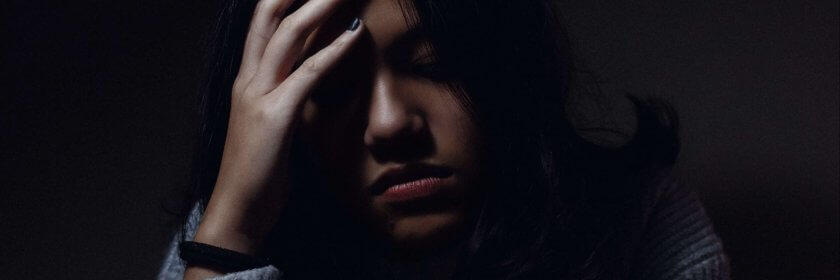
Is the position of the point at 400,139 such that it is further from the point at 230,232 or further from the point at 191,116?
the point at 191,116

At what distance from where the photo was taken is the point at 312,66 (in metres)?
0.85

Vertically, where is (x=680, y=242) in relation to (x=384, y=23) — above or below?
below

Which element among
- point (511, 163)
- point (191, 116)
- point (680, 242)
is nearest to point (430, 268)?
point (511, 163)

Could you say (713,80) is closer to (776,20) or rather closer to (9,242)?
(776,20)

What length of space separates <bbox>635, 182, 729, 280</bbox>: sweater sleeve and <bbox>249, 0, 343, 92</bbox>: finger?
0.50m

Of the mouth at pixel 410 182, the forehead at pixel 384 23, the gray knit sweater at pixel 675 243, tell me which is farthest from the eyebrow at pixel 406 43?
the gray knit sweater at pixel 675 243

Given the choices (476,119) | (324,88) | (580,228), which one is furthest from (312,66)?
(580,228)

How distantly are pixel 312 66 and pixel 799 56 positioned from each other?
2.35ft

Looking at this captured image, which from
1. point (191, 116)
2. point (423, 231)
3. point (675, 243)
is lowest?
point (191, 116)

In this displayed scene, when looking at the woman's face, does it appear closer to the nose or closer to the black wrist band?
the nose

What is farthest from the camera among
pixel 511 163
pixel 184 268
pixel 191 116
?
pixel 191 116

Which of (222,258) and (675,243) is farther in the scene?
(675,243)

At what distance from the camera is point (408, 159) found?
0.85m

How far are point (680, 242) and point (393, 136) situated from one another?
0.43 m
